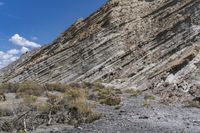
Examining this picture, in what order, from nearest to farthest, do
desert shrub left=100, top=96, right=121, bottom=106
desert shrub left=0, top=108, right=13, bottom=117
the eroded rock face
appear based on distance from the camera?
desert shrub left=0, top=108, right=13, bottom=117, desert shrub left=100, top=96, right=121, bottom=106, the eroded rock face

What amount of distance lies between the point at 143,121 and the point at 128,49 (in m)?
29.3

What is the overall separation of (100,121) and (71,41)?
37.9 metres

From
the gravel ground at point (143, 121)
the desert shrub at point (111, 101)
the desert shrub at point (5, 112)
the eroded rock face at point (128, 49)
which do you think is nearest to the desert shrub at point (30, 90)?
the desert shrub at point (111, 101)

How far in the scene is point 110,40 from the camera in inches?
2013

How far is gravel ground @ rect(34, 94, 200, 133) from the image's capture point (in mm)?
17250

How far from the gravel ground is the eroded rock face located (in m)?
9.12

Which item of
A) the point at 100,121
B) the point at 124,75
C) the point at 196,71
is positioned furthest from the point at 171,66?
the point at 100,121

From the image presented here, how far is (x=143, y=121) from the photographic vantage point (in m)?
19.3

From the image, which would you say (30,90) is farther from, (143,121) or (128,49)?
(128,49)

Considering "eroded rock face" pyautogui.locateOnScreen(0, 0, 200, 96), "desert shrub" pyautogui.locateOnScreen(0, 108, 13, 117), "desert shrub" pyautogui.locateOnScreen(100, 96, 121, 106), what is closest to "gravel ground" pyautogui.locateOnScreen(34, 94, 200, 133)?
"desert shrub" pyautogui.locateOnScreen(100, 96, 121, 106)

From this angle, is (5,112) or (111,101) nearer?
(5,112)

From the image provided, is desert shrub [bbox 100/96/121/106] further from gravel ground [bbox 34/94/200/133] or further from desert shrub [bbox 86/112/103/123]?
desert shrub [bbox 86/112/103/123]

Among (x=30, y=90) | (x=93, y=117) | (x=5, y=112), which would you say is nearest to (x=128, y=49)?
(x=30, y=90)

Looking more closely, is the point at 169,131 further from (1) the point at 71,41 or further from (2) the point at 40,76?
(1) the point at 71,41
